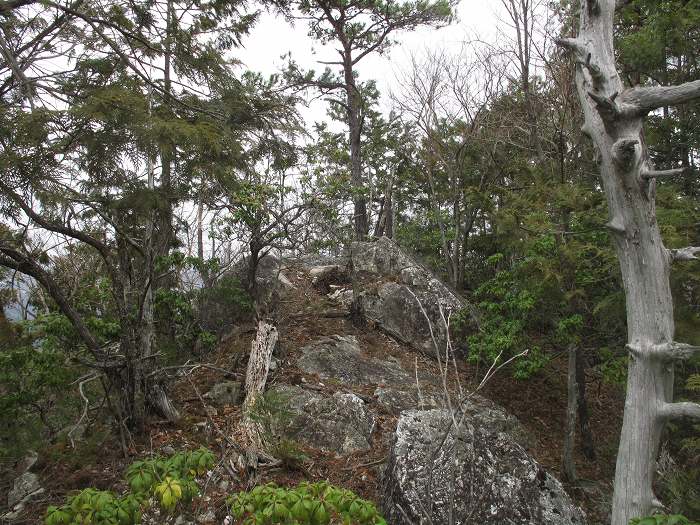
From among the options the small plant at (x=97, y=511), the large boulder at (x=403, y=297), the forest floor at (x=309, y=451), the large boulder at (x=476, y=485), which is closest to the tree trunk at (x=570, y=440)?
the forest floor at (x=309, y=451)

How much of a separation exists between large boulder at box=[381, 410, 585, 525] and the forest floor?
30.4 inches

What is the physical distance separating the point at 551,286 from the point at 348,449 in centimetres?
333

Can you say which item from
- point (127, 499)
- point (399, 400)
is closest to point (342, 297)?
point (399, 400)

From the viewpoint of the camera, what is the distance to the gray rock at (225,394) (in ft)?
21.3

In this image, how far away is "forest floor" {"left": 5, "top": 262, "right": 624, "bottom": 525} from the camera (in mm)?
4910

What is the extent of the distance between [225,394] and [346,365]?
2.02 metres

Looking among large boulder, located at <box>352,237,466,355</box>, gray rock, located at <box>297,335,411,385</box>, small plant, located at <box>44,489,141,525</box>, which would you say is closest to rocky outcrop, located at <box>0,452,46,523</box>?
small plant, located at <box>44,489,141,525</box>

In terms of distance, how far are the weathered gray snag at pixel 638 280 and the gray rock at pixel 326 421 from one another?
119 inches

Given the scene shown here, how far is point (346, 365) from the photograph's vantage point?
775 cm

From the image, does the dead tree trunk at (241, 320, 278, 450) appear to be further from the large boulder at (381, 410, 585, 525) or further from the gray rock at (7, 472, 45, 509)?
the gray rock at (7, 472, 45, 509)

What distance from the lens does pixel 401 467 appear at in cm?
467

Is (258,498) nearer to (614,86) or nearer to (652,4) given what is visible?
(614,86)

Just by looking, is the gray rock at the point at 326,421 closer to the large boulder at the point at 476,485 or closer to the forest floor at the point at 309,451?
the forest floor at the point at 309,451

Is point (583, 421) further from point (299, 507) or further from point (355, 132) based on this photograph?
point (355, 132)
